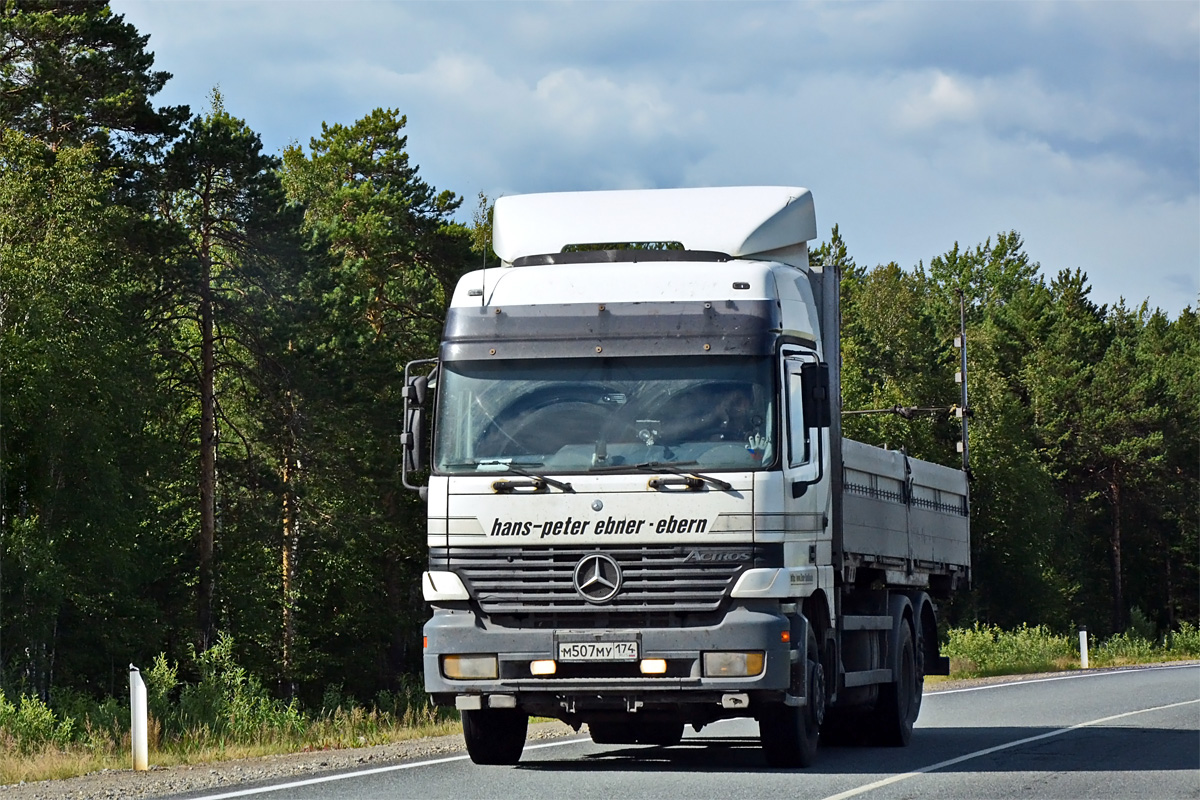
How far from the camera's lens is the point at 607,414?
10680mm

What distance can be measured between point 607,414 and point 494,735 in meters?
2.83

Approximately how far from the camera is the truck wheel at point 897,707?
556 inches

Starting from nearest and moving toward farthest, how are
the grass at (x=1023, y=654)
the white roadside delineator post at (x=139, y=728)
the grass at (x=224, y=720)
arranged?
the white roadside delineator post at (x=139, y=728) < the grass at (x=224, y=720) < the grass at (x=1023, y=654)

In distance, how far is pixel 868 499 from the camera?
524 inches

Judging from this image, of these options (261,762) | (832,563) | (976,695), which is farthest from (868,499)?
(976,695)

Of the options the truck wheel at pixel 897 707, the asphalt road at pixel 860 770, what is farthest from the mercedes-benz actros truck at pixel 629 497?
the truck wheel at pixel 897 707

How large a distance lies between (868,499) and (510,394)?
3864 mm

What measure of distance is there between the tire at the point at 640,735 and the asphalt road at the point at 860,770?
0.15 meters

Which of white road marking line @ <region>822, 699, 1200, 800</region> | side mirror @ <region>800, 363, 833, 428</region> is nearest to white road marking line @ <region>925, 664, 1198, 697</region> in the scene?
white road marking line @ <region>822, 699, 1200, 800</region>

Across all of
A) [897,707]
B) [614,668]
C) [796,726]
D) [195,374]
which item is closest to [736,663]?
[614,668]

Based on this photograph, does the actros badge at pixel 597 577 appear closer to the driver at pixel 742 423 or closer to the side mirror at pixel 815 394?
the driver at pixel 742 423

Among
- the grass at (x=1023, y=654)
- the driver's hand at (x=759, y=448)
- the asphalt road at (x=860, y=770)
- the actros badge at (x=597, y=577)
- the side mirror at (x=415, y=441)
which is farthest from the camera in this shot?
the grass at (x=1023, y=654)

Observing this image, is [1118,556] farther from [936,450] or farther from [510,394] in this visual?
[510,394]

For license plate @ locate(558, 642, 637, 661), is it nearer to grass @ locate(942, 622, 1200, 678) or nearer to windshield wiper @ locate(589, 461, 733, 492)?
windshield wiper @ locate(589, 461, 733, 492)
